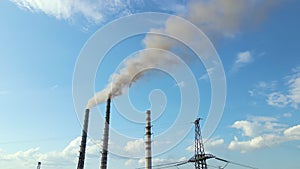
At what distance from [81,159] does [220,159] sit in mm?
30023

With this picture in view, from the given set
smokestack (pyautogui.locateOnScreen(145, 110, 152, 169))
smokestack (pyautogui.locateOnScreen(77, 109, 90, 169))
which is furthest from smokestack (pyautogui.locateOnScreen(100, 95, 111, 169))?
smokestack (pyautogui.locateOnScreen(145, 110, 152, 169))

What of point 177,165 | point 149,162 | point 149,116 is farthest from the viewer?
point 177,165

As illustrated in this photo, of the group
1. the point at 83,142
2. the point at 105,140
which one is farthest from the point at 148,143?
the point at 83,142

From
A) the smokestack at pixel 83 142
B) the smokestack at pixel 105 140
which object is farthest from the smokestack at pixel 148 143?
the smokestack at pixel 83 142

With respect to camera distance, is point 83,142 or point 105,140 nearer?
point 105,140

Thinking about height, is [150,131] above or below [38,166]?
above

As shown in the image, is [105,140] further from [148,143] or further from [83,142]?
[148,143]

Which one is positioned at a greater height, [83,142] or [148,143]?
[83,142]

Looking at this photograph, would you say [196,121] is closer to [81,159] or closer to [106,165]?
[106,165]

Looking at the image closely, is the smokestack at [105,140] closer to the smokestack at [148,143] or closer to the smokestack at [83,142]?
the smokestack at [83,142]

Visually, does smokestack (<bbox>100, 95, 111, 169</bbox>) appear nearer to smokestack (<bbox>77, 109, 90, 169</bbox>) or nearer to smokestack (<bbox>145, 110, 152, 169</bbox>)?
smokestack (<bbox>77, 109, 90, 169</bbox>)

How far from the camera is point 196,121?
62.1 m

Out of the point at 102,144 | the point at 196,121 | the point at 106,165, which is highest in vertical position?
the point at 196,121

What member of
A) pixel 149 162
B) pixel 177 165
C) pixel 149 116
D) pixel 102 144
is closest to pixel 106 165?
pixel 102 144
